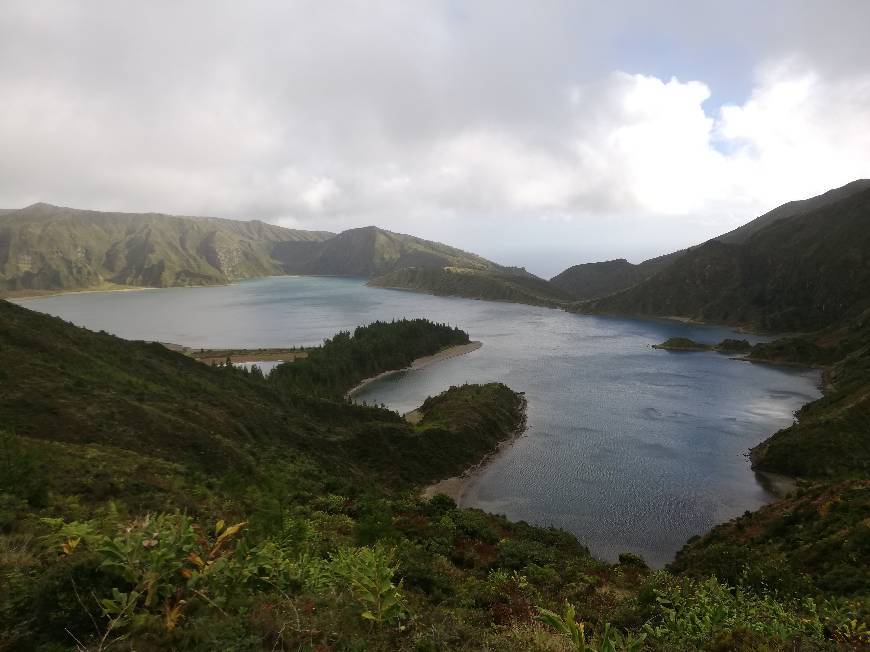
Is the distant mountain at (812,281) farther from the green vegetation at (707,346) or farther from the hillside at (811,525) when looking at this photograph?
the hillside at (811,525)

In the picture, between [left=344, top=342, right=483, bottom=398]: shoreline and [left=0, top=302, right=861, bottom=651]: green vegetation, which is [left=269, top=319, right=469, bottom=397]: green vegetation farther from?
[left=0, top=302, right=861, bottom=651]: green vegetation

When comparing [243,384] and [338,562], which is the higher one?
[338,562]

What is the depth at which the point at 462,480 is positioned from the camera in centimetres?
5638

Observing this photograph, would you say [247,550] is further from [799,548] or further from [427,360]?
[427,360]

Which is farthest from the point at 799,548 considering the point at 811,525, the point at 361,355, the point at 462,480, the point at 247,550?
the point at 361,355

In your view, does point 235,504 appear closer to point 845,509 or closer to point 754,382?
point 845,509

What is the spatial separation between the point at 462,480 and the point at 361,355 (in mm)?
60173

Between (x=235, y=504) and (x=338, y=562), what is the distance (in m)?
11.1

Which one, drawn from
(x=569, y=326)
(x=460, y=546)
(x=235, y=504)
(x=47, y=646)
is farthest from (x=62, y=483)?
(x=569, y=326)

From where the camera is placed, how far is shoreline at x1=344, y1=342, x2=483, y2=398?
101931 mm

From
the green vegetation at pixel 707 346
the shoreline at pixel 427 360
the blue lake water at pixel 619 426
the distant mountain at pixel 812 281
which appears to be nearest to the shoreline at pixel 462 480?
the blue lake water at pixel 619 426

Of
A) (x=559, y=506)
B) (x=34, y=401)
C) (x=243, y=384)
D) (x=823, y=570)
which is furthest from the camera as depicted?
(x=243, y=384)

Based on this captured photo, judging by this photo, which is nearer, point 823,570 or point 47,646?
point 47,646

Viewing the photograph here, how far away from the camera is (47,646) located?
6.35 metres
